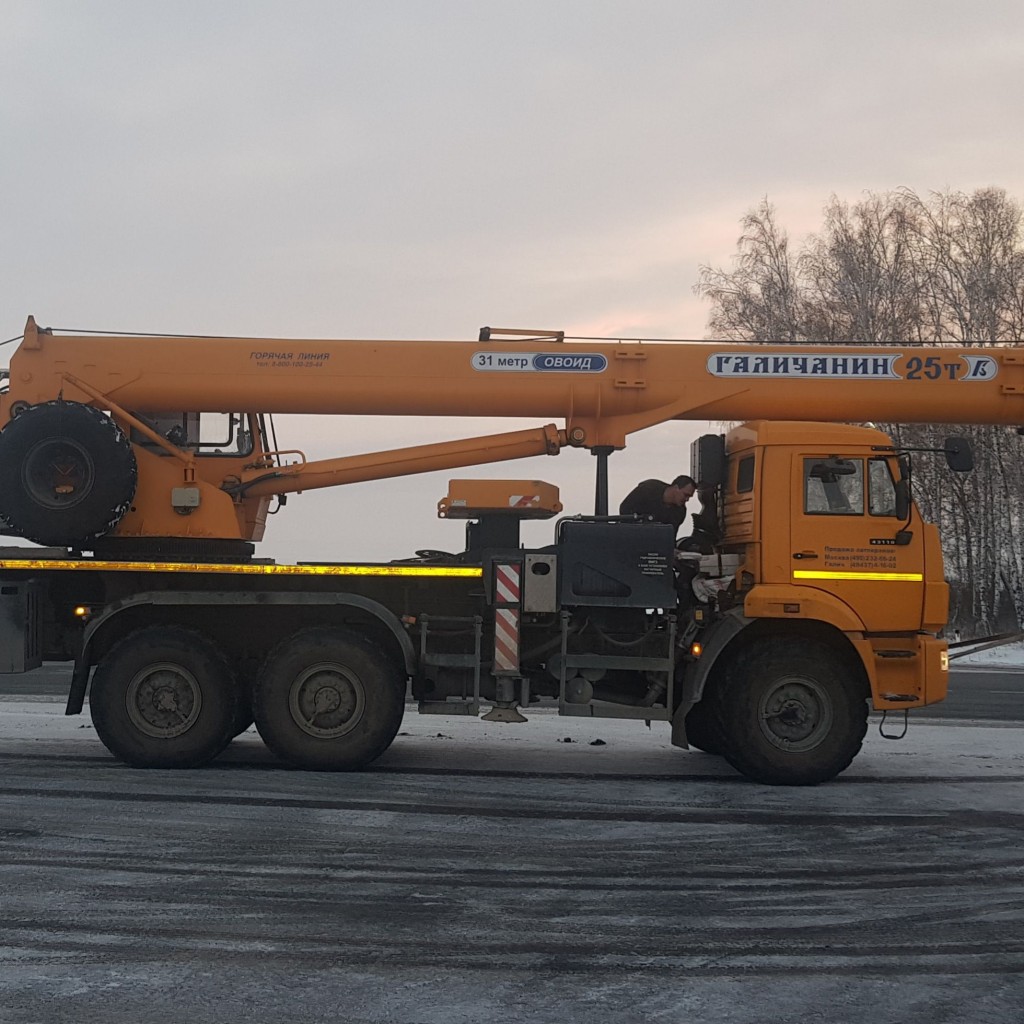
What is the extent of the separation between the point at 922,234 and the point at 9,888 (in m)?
34.2

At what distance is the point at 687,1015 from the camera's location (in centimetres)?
476

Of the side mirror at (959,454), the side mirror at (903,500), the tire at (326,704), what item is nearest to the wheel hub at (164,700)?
the tire at (326,704)

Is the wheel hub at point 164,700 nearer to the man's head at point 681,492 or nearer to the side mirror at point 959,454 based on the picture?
the man's head at point 681,492

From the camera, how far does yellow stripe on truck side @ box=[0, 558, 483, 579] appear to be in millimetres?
10109

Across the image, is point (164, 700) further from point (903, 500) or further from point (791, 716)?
point (903, 500)

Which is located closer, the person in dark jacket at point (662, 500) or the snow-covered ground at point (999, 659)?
the person in dark jacket at point (662, 500)

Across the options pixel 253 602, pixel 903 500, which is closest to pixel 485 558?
pixel 253 602

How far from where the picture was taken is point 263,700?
32.7ft

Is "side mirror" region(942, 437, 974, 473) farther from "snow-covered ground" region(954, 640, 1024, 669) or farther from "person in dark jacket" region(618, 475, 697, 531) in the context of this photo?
"snow-covered ground" region(954, 640, 1024, 669)

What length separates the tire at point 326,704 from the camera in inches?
393

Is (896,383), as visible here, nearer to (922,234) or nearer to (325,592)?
(325,592)

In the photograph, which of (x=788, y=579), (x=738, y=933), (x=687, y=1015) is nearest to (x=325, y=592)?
(x=788, y=579)

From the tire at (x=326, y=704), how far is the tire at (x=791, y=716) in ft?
9.08

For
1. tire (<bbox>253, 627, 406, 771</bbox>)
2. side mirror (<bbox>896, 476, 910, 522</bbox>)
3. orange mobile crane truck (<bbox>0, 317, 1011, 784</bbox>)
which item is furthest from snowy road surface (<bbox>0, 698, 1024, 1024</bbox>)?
side mirror (<bbox>896, 476, 910, 522</bbox>)
